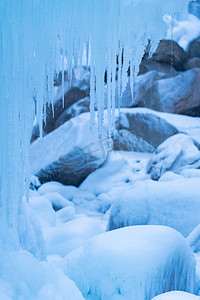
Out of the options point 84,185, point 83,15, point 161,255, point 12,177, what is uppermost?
point 83,15

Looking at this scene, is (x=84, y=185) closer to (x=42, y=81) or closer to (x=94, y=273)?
(x=94, y=273)

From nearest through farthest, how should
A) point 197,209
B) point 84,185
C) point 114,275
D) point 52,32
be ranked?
point 52,32 < point 114,275 < point 197,209 < point 84,185

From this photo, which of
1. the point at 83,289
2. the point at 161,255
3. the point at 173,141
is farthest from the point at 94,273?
the point at 173,141

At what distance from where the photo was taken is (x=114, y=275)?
2.47 m

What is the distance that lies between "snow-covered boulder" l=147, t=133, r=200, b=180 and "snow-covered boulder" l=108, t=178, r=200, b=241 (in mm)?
3225

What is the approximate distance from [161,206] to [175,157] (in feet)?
12.6

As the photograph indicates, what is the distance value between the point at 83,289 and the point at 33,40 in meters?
2.11

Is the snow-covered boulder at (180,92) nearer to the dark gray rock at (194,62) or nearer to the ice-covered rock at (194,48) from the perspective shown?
the dark gray rock at (194,62)

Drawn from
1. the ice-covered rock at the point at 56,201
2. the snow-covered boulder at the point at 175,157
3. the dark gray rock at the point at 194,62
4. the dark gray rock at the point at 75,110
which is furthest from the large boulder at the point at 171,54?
the ice-covered rock at the point at 56,201

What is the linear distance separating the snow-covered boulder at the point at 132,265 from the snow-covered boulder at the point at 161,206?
1055 mm

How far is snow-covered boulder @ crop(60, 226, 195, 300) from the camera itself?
245 cm

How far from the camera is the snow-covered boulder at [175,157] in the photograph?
295 inches

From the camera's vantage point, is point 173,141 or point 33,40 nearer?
point 33,40

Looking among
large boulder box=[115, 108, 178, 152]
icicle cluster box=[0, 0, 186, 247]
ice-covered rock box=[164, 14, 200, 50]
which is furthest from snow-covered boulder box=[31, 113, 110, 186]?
ice-covered rock box=[164, 14, 200, 50]
